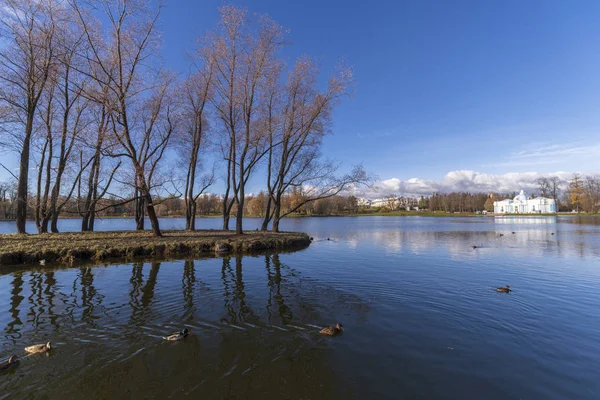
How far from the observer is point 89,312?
7.90 metres

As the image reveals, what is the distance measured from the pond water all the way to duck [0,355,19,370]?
0.48 feet

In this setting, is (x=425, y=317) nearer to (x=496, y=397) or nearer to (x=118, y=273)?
(x=496, y=397)

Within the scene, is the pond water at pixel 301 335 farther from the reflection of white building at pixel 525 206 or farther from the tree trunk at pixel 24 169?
the reflection of white building at pixel 525 206

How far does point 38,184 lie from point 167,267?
1732cm

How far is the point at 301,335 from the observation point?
6484mm

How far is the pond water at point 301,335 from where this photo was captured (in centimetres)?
465

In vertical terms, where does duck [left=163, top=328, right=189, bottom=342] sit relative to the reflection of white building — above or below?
below

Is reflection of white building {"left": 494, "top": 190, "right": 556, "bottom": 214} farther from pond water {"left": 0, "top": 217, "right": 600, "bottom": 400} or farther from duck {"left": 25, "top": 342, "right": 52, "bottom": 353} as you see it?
duck {"left": 25, "top": 342, "right": 52, "bottom": 353}

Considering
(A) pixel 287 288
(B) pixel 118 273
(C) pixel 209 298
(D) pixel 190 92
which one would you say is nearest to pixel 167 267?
(B) pixel 118 273

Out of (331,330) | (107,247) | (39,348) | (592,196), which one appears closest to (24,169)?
(107,247)

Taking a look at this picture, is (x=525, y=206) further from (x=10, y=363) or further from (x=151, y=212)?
(x=10, y=363)

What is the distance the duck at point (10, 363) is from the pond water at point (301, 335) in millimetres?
146

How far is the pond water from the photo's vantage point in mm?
4648

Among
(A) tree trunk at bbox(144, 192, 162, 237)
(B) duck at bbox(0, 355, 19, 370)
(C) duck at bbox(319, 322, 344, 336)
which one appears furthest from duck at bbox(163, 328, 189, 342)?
(A) tree trunk at bbox(144, 192, 162, 237)
